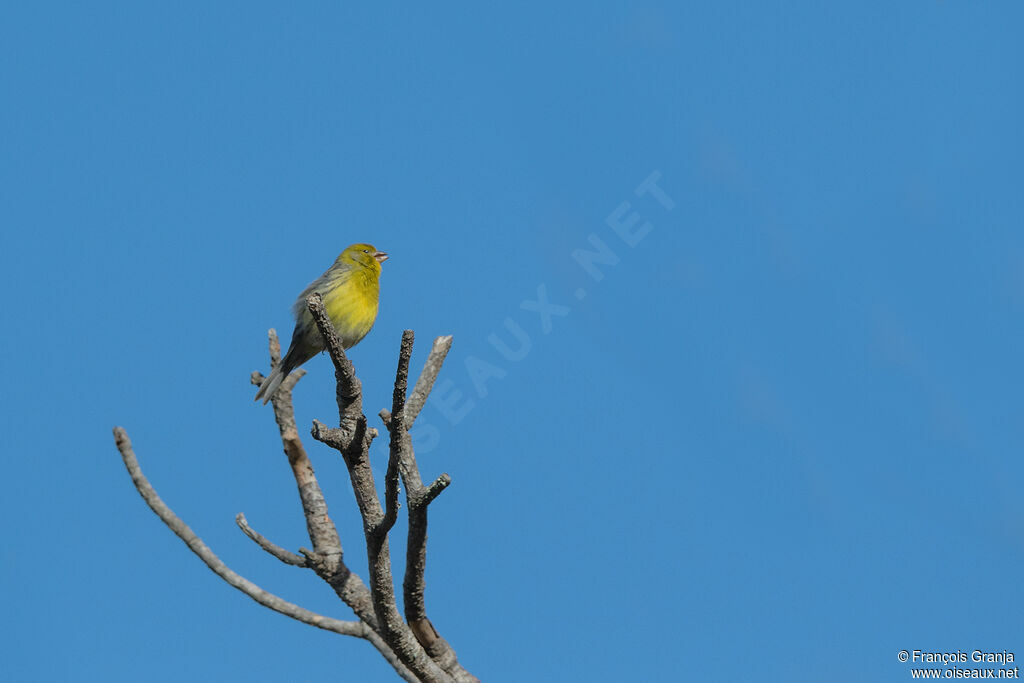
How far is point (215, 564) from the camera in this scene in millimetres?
7234

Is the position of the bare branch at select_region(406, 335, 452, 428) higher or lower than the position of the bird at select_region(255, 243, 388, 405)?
lower

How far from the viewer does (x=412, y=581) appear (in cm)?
658

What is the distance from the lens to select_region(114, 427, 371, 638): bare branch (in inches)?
272

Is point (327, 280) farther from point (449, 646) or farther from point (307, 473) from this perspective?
point (449, 646)

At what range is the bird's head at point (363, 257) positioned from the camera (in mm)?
11008

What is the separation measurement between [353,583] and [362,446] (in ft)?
5.98

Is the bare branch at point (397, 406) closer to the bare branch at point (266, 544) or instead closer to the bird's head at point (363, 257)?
the bare branch at point (266, 544)

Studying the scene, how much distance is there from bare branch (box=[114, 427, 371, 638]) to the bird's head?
4.37 meters

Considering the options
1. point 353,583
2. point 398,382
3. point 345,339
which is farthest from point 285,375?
point 398,382

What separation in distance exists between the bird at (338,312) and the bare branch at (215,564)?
309cm

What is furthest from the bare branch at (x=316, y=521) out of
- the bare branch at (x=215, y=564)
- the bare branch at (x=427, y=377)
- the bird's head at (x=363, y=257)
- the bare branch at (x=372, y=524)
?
the bare branch at (x=427, y=377)

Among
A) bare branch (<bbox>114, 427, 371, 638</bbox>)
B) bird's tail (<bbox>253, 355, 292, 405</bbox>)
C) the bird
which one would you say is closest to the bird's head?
the bird

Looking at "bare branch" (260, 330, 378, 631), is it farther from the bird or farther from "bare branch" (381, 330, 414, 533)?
"bare branch" (381, 330, 414, 533)

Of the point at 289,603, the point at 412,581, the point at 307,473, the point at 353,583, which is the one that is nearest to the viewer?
the point at 412,581
